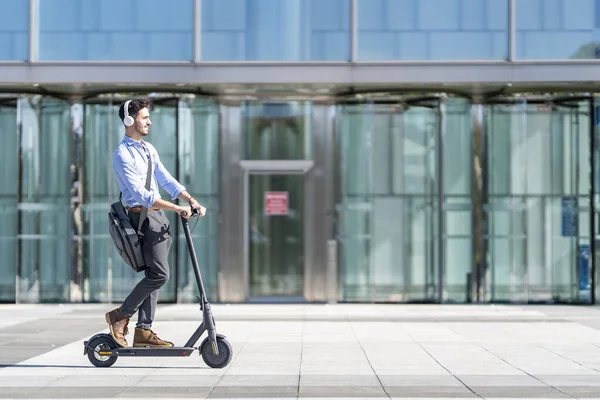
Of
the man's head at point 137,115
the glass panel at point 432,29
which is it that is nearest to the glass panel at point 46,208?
the glass panel at point 432,29

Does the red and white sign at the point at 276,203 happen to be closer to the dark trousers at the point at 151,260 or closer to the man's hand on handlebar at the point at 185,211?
the dark trousers at the point at 151,260

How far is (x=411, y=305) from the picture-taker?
56.8 ft

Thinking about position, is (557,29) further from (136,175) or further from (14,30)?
(136,175)

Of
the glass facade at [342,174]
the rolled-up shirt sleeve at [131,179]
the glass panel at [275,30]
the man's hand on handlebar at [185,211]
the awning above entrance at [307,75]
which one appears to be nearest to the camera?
the man's hand on handlebar at [185,211]

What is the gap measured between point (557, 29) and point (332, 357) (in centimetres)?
854

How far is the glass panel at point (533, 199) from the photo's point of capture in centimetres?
1744

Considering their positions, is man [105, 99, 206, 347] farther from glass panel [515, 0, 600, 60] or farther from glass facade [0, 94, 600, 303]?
glass panel [515, 0, 600, 60]

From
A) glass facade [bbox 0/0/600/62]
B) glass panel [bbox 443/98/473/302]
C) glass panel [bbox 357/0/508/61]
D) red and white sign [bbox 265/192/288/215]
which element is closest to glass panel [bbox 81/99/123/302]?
glass facade [bbox 0/0/600/62]

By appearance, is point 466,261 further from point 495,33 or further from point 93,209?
point 93,209

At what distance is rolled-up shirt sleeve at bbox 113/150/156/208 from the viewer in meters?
8.60

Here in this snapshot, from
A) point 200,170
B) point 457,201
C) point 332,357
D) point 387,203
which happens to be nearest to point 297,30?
point 200,170

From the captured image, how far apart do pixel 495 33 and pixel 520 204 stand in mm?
2525

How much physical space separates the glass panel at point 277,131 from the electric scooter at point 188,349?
849 centimetres

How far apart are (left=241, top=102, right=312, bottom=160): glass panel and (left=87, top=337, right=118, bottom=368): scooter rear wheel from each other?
8.47 metres
